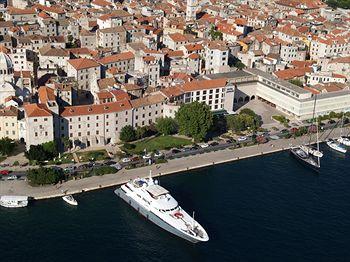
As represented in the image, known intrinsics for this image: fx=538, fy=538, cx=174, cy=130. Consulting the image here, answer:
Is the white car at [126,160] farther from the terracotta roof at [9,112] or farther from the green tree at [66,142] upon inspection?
the terracotta roof at [9,112]

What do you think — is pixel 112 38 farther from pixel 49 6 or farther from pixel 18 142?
pixel 18 142

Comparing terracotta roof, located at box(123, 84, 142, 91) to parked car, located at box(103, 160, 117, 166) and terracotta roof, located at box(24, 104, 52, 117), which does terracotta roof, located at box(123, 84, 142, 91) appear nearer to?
terracotta roof, located at box(24, 104, 52, 117)

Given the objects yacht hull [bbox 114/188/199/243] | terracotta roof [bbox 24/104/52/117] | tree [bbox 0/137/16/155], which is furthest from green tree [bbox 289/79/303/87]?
tree [bbox 0/137/16/155]

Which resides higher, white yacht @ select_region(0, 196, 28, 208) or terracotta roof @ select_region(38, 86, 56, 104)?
terracotta roof @ select_region(38, 86, 56, 104)

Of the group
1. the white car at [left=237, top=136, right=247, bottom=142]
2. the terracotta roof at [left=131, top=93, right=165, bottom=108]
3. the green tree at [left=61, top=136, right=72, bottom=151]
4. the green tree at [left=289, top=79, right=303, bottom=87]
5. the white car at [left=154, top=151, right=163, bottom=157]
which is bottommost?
the white car at [left=154, top=151, right=163, bottom=157]

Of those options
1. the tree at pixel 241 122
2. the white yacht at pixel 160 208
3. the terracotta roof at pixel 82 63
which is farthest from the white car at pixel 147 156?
the terracotta roof at pixel 82 63

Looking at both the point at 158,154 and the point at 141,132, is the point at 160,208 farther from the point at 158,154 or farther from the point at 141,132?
the point at 141,132
